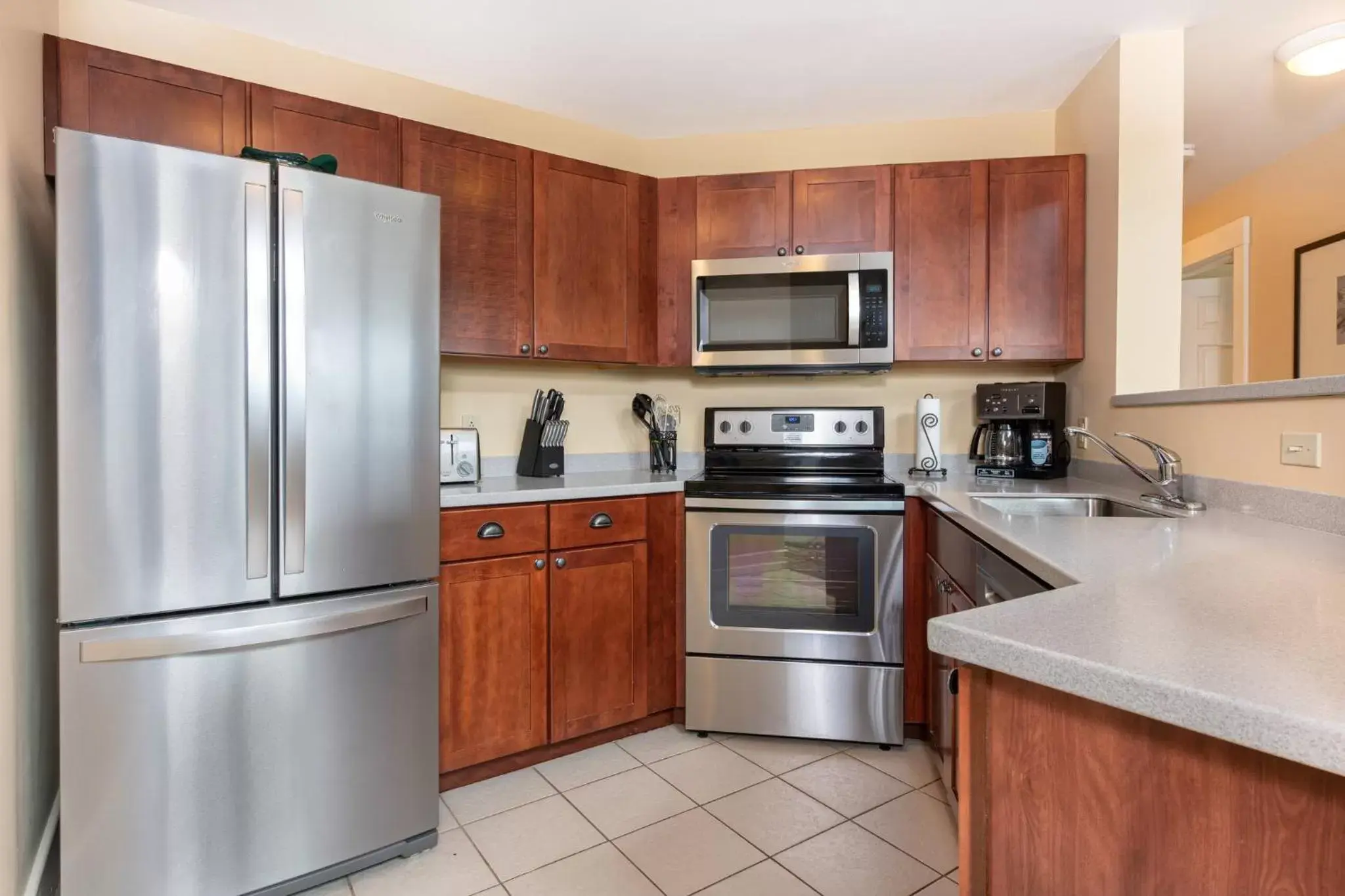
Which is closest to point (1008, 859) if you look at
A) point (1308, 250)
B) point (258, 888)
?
point (258, 888)

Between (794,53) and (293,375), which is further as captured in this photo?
(794,53)

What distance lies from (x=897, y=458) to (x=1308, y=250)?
2168mm

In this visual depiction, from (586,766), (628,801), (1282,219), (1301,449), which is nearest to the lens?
(1301,449)

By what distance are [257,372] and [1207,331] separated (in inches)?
185

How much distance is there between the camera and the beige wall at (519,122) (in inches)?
81.7

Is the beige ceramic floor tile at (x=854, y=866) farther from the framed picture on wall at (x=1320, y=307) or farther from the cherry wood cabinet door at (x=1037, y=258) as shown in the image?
the framed picture on wall at (x=1320, y=307)

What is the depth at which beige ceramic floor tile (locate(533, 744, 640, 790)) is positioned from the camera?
2.15 metres

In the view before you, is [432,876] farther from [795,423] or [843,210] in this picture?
[843,210]

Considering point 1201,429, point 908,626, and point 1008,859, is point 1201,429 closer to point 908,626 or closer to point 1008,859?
point 908,626

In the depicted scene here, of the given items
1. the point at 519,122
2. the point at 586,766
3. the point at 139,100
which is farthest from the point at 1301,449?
the point at 139,100

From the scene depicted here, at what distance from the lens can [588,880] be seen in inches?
65.8

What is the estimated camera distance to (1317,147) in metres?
3.02

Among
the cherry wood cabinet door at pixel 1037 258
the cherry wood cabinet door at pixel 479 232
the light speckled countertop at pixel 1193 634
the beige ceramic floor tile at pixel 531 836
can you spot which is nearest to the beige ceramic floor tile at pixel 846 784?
the beige ceramic floor tile at pixel 531 836

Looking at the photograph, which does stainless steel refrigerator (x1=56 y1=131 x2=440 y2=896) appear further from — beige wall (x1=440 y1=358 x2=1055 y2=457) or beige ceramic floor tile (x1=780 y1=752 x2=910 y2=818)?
beige ceramic floor tile (x1=780 y1=752 x2=910 y2=818)
